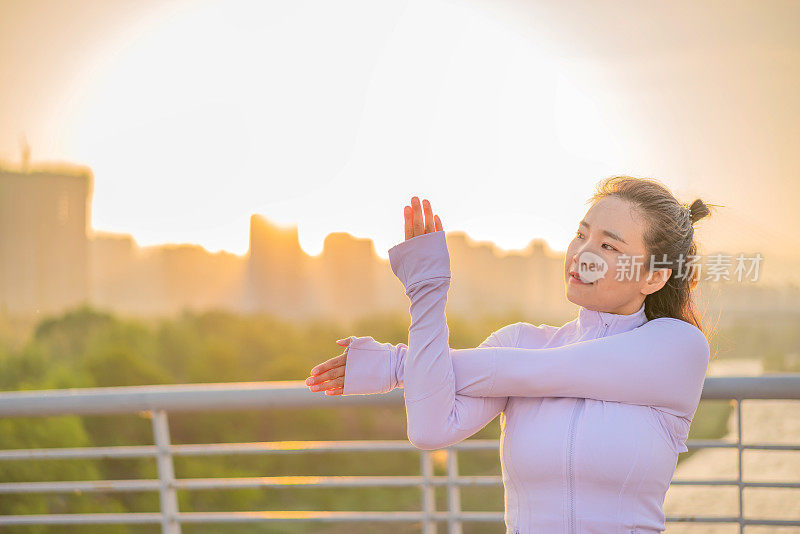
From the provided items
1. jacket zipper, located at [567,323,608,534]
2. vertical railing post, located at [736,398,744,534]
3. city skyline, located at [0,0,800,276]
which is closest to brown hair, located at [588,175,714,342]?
jacket zipper, located at [567,323,608,534]

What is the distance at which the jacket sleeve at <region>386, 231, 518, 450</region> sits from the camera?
1.12 m

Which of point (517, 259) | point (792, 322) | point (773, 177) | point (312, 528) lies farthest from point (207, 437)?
point (773, 177)

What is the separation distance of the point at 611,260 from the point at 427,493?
43.7 inches

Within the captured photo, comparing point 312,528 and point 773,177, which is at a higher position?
point 773,177

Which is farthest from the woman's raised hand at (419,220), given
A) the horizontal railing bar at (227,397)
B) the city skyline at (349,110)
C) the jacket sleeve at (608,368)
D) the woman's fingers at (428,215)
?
the city skyline at (349,110)

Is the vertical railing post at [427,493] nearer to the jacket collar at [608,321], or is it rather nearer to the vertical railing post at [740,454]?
the vertical railing post at [740,454]

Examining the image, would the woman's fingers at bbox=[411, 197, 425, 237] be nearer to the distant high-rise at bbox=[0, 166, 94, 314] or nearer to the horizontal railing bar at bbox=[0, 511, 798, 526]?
the horizontal railing bar at bbox=[0, 511, 798, 526]

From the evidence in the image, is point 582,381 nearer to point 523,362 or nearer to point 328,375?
A: point 523,362

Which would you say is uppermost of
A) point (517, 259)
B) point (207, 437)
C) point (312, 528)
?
point (517, 259)

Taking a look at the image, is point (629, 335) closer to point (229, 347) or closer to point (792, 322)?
point (792, 322)

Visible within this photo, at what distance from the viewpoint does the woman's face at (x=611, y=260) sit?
4.00 ft

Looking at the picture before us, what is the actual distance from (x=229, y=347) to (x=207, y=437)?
4.47m

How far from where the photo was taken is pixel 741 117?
32656 mm

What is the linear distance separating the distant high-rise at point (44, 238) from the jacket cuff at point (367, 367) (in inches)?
1397
